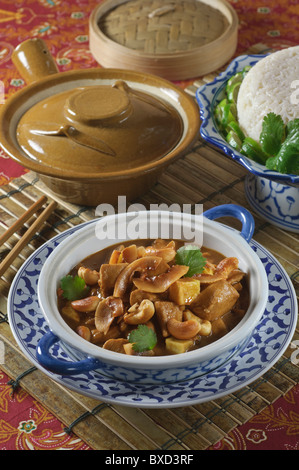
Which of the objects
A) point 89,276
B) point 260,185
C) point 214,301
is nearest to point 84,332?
point 89,276

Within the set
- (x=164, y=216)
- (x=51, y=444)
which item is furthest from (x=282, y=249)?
(x=51, y=444)

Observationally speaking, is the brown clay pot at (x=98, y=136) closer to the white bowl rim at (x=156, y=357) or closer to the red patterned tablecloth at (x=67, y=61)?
the red patterned tablecloth at (x=67, y=61)

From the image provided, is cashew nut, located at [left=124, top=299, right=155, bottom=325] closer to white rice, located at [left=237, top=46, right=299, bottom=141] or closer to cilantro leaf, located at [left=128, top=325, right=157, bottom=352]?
cilantro leaf, located at [left=128, top=325, right=157, bottom=352]

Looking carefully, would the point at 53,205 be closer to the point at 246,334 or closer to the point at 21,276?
the point at 21,276

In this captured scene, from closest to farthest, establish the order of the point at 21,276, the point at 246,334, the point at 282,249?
the point at 246,334 → the point at 21,276 → the point at 282,249

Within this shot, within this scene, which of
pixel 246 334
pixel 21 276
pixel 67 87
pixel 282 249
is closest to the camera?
pixel 246 334

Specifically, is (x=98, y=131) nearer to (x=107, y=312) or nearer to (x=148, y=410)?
(x=107, y=312)

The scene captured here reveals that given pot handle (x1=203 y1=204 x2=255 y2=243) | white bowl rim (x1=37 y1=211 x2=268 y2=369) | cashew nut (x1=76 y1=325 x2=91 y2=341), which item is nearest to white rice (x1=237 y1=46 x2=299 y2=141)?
pot handle (x1=203 y1=204 x2=255 y2=243)

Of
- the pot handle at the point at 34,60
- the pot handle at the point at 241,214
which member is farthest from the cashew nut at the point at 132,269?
the pot handle at the point at 34,60
